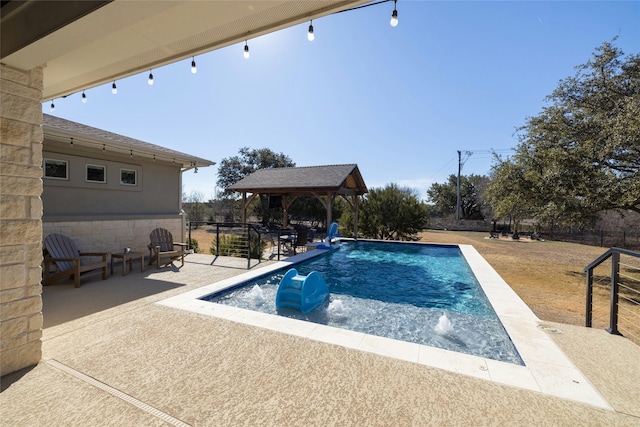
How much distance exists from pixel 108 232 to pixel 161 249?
142cm

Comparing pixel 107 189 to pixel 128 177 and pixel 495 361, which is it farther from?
pixel 495 361

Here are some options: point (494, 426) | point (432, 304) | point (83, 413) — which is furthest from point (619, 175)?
point (83, 413)

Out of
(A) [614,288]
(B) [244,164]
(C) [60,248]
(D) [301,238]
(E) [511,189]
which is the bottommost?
(D) [301,238]

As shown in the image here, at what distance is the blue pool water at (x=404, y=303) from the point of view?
3.89m

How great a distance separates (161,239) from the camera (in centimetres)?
702

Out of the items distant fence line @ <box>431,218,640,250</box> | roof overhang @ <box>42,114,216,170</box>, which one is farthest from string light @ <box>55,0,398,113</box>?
distant fence line @ <box>431,218,640,250</box>

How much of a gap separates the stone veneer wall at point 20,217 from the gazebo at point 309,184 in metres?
9.49

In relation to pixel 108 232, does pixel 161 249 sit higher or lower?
lower

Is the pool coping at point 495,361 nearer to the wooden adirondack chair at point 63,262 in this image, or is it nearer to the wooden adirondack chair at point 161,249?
the wooden adirondack chair at point 63,262

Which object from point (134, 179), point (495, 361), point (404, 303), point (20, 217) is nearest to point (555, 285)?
point (404, 303)

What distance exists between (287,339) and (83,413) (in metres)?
1.76

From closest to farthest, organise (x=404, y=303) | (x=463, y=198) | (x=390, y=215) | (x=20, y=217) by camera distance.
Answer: (x=20, y=217)
(x=404, y=303)
(x=390, y=215)
(x=463, y=198)

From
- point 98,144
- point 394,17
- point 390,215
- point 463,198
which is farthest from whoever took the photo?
point 463,198

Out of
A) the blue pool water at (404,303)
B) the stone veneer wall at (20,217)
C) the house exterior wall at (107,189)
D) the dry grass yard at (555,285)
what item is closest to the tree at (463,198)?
the dry grass yard at (555,285)
